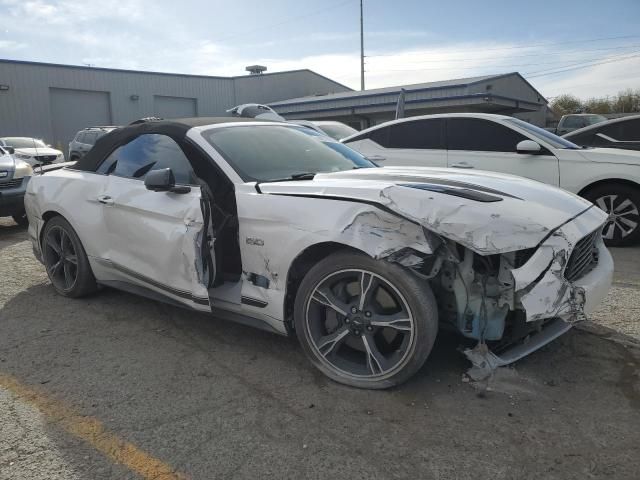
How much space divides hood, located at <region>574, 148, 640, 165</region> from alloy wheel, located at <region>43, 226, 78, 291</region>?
18.6ft

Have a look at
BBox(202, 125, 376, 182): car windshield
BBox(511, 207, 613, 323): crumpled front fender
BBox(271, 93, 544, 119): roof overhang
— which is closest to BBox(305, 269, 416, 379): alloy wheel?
BBox(511, 207, 613, 323): crumpled front fender

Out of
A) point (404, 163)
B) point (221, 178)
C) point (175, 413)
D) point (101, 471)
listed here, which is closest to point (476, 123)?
point (404, 163)

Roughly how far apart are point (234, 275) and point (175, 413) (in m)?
0.96

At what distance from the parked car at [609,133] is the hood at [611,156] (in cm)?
147

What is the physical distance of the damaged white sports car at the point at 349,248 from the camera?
8.71 ft

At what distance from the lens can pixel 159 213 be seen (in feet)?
11.7

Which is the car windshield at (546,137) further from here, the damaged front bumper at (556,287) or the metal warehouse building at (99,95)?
the metal warehouse building at (99,95)

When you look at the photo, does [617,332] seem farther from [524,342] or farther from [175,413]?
[175,413]

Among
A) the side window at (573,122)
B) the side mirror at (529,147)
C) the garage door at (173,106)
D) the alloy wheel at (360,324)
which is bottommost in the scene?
the alloy wheel at (360,324)

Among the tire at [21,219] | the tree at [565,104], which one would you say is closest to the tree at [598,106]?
the tree at [565,104]

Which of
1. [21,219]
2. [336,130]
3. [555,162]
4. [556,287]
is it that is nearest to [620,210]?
[555,162]

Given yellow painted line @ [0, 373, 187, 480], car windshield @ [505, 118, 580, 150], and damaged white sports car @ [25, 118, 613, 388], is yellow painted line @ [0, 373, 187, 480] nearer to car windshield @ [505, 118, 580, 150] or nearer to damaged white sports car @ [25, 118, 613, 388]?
damaged white sports car @ [25, 118, 613, 388]

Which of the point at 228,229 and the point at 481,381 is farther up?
the point at 228,229

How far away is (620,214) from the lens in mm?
6152
